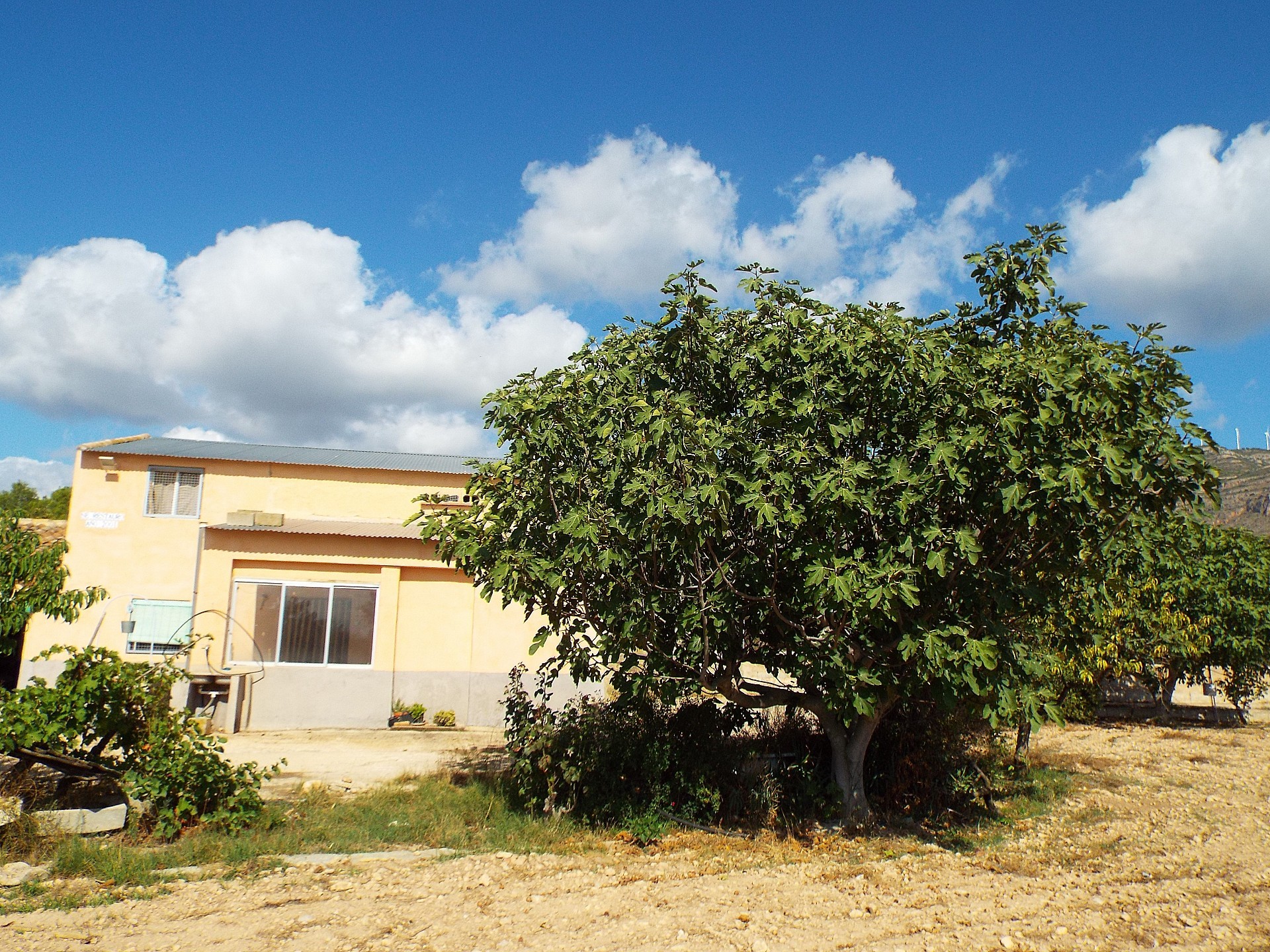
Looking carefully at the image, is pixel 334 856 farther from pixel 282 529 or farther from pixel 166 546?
pixel 166 546

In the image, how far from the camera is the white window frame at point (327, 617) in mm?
14383

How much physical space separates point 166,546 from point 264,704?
341 cm

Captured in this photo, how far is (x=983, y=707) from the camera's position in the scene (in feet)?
21.6

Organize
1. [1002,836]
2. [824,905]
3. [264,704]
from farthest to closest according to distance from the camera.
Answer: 1. [264,704]
2. [1002,836]
3. [824,905]

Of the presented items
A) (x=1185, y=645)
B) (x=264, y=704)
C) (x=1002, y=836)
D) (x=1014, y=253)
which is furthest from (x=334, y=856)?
(x=1185, y=645)

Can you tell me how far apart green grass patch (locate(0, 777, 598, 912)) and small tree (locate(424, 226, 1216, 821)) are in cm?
159

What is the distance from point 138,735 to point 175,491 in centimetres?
945

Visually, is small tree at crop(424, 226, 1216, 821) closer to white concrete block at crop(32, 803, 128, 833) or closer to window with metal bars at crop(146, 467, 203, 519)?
white concrete block at crop(32, 803, 128, 833)

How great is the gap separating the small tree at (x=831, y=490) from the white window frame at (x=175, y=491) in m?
9.92

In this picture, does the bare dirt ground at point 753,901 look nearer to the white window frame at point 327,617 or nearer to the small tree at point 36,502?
the white window frame at point 327,617

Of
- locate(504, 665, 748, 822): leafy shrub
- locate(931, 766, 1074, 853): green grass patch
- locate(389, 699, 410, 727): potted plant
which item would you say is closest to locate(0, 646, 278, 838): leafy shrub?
locate(504, 665, 748, 822): leafy shrub

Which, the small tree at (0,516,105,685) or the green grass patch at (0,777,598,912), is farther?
the small tree at (0,516,105,685)

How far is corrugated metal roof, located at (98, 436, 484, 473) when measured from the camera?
50.9ft

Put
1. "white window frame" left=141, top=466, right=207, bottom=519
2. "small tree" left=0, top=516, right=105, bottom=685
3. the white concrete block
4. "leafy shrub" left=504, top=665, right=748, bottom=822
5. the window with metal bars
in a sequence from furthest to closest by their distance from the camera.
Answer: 1. the window with metal bars
2. "white window frame" left=141, top=466, right=207, bottom=519
3. "leafy shrub" left=504, top=665, right=748, bottom=822
4. "small tree" left=0, top=516, right=105, bottom=685
5. the white concrete block
